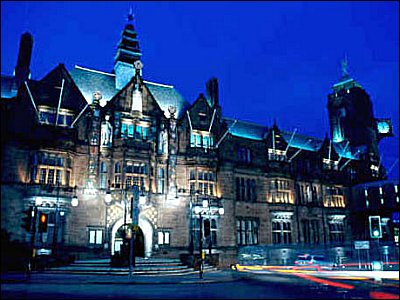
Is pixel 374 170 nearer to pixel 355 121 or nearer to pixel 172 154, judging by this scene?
pixel 355 121

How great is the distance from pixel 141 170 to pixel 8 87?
1414cm

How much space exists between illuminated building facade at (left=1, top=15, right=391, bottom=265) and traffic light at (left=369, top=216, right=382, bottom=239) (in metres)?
5.72

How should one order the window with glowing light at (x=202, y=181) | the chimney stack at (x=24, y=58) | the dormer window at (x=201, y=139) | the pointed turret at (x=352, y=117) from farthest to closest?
1. the pointed turret at (x=352, y=117)
2. the dormer window at (x=201, y=139)
3. the window with glowing light at (x=202, y=181)
4. the chimney stack at (x=24, y=58)

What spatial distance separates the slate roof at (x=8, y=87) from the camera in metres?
33.0

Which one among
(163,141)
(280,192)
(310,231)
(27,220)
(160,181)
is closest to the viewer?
(27,220)

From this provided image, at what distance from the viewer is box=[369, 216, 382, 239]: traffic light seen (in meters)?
48.7

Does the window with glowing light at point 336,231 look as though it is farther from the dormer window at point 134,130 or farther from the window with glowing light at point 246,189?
the dormer window at point 134,130

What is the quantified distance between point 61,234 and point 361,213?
39.1m

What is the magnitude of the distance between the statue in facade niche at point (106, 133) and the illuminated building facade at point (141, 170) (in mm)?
88

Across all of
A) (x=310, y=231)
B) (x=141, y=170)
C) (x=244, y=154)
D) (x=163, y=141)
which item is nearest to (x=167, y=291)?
(x=141, y=170)

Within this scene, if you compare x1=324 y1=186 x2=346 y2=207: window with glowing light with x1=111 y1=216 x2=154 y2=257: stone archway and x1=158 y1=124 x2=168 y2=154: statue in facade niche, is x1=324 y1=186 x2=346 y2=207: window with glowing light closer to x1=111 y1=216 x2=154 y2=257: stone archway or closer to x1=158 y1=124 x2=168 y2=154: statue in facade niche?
x1=158 y1=124 x2=168 y2=154: statue in facade niche

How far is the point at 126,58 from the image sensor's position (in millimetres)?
40812

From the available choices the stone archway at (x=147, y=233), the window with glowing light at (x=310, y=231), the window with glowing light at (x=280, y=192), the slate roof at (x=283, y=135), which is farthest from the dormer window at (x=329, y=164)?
the stone archway at (x=147, y=233)

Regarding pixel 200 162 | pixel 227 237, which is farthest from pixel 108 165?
pixel 227 237
